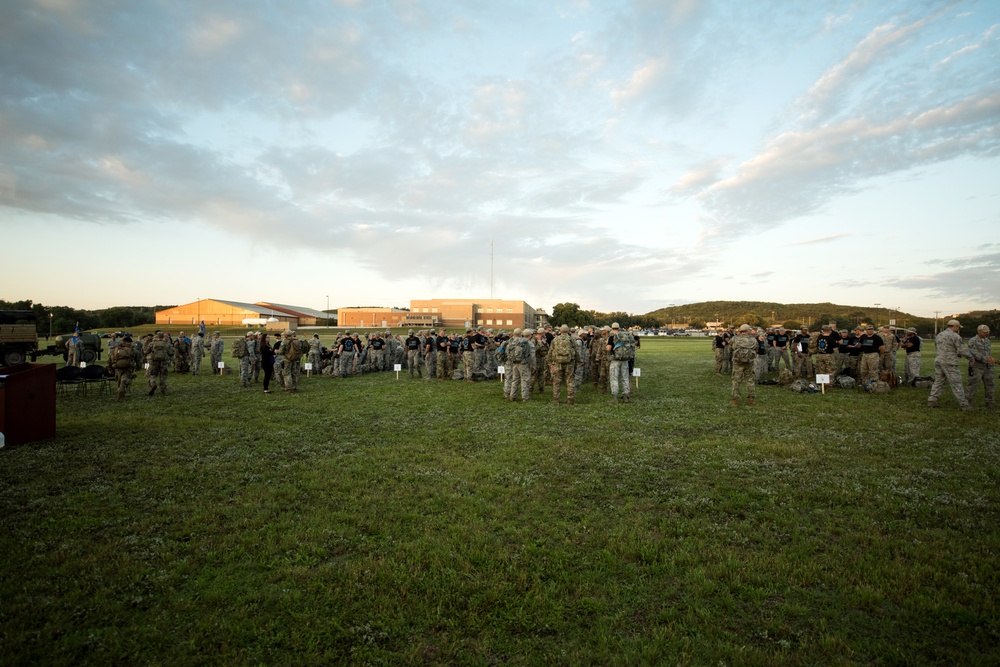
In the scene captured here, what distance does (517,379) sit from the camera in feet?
51.3

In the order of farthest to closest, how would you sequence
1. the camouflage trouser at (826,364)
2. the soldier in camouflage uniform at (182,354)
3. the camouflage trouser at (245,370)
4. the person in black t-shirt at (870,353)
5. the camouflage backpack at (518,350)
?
the soldier in camouflage uniform at (182,354), the camouflage trouser at (245,370), the camouflage trouser at (826,364), the person in black t-shirt at (870,353), the camouflage backpack at (518,350)

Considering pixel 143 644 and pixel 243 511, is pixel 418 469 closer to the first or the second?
pixel 243 511

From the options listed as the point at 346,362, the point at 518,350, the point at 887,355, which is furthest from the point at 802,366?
the point at 346,362

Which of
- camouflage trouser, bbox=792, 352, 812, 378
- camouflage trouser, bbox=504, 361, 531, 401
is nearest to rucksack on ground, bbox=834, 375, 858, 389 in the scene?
camouflage trouser, bbox=792, 352, 812, 378

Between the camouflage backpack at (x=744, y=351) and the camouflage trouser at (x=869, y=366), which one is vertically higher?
the camouflage backpack at (x=744, y=351)

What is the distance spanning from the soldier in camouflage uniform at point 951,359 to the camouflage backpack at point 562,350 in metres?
9.69

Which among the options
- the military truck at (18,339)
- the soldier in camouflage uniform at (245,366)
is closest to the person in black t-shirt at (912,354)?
the soldier in camouflage uniform at (245,366)

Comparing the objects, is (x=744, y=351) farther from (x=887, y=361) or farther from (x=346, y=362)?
(x=346, y=362)

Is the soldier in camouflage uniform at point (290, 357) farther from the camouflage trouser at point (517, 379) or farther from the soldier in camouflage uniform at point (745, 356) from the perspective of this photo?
the soldier in camouflage uniform at point (745, 356)

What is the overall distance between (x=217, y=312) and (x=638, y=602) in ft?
405

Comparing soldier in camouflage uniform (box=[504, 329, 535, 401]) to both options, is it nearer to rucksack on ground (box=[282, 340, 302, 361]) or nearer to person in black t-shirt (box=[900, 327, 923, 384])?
rucksack on ground (box=[282, 340, 302, 361])

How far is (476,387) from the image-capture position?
747 inches

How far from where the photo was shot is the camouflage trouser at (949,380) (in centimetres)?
1270

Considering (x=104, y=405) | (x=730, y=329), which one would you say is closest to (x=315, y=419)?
(x=104, y=405)
